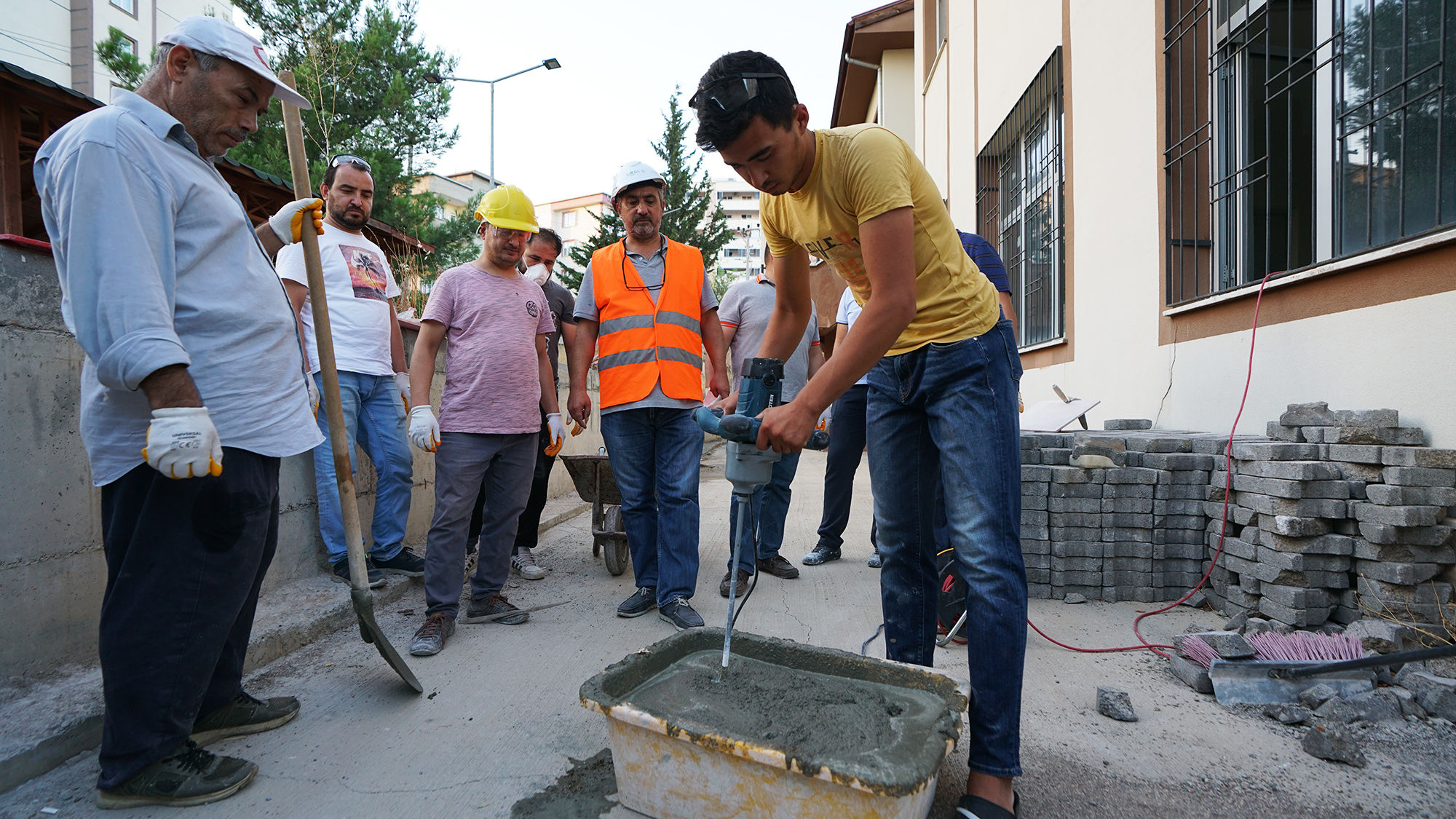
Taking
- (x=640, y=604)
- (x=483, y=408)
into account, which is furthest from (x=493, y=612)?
(x=483, y=408)

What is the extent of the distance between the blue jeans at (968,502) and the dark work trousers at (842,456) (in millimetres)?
2243

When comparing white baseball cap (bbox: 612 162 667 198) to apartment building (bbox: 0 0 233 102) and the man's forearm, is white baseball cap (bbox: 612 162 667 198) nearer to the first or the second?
the man's forearm

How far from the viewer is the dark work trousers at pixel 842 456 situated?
4473 millimetres

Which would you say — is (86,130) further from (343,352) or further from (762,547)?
(762,547)

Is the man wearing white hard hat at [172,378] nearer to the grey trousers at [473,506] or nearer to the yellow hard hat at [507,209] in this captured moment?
the grey trousers at [473,506]

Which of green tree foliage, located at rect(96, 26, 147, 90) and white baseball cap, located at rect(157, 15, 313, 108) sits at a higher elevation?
green tree foliage, located at rect(96, 26, 147, 90)

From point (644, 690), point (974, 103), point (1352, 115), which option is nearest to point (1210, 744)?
point (644, 690)

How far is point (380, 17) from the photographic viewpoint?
53.5 feet

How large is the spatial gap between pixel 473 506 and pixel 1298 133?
4495 millimetres

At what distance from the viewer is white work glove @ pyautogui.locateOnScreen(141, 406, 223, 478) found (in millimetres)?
1695

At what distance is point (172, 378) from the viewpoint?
174 cm

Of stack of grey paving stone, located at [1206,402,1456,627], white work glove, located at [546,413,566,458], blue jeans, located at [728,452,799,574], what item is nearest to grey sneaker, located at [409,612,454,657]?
white work glove, located at [546,413,566,458]

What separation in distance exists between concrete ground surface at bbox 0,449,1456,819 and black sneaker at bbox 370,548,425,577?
461 mm

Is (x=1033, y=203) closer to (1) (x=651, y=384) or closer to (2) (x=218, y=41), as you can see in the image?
(1) (x=651, y=384)
